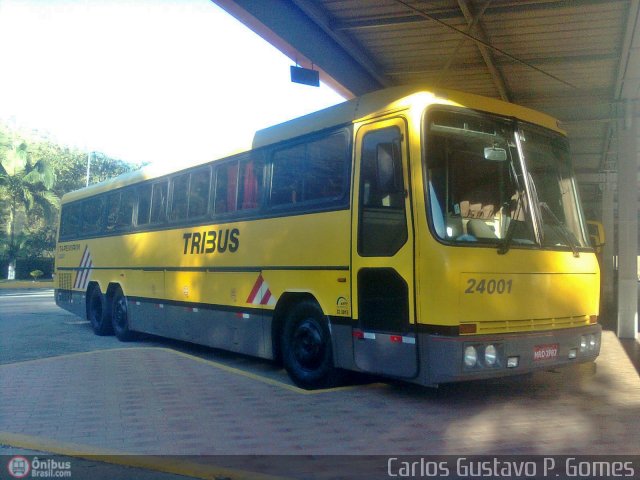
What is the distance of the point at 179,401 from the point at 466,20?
7.82 meters

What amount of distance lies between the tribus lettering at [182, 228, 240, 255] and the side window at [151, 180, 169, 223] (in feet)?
3.90

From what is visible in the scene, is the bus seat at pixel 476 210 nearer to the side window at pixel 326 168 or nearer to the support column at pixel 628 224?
the side window at pixel 326 168

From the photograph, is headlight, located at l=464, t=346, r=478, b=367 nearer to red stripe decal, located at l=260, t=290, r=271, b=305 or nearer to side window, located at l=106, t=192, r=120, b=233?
red stripe decal, located at l=260, t=290, r=271, b=305

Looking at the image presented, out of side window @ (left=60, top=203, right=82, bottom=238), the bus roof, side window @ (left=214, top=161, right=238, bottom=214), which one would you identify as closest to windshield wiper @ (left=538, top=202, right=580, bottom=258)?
the bus roof

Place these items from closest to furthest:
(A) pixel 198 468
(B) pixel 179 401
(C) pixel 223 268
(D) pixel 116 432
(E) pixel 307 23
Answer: (A) pixel 198 468
(D) pixel 116 432
(B) pixel 179 401
(C) pixel 223 268
(E) pixel 307 23

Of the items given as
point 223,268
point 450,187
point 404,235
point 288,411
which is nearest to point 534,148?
point 450,187

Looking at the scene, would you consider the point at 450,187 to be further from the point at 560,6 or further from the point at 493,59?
the point at 493,59

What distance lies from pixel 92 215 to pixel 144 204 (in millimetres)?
3153

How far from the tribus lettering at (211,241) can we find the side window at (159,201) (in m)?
1.19

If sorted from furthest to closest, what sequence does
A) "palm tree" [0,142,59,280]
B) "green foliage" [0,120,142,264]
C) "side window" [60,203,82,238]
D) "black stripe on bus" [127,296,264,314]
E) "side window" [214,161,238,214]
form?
1. "green foliage" [0,120,142,264]
2. "palm tree" [0,142,59,280]
3. "side window" [60,203,82,238]
4. "side window" [214,161,238,214]
5. "black stripe on bus" [127,296,264,314]

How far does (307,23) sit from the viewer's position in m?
12.3

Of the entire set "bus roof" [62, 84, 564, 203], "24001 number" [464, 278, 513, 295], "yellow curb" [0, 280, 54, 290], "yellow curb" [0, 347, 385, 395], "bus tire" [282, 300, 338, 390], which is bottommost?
"yellow curb" [0, 347, 385, 395]

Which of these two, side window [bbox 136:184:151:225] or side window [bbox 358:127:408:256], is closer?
side window [bbox 358:127:408:256]

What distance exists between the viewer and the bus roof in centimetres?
736
